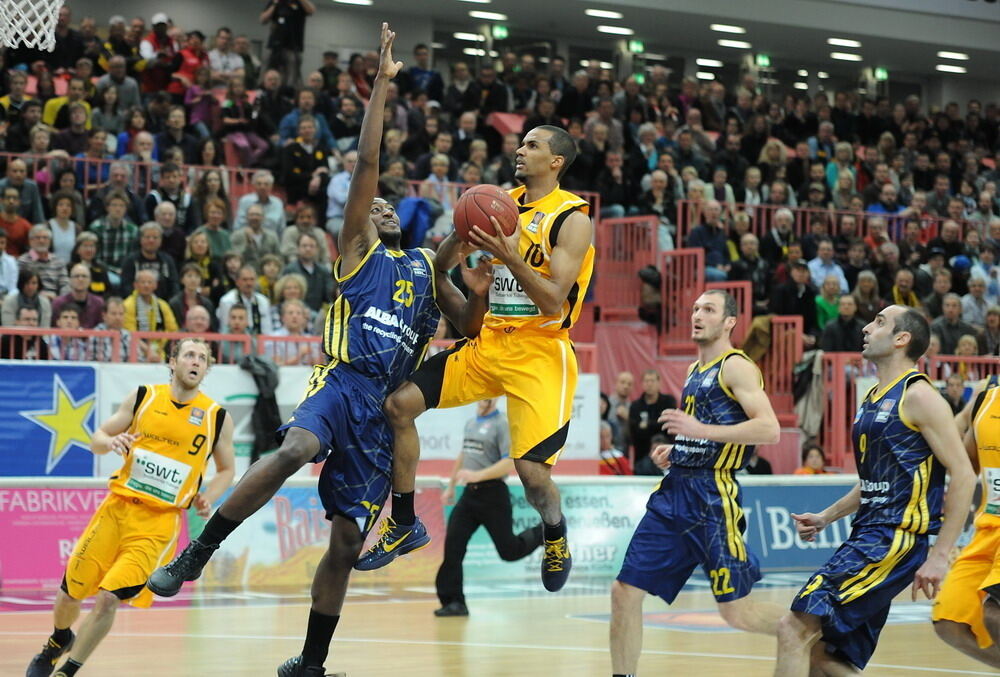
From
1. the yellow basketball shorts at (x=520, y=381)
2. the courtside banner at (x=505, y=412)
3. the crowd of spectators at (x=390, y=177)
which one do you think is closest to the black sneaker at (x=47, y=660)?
the yellow basketball shorts at (x=520, y=381)

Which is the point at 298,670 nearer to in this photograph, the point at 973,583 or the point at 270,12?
the point at 973,583

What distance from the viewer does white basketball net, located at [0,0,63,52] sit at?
7914mm

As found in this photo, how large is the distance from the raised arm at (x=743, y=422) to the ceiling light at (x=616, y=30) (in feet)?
70.0

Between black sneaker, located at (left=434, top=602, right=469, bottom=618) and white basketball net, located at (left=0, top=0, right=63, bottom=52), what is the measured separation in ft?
19.3

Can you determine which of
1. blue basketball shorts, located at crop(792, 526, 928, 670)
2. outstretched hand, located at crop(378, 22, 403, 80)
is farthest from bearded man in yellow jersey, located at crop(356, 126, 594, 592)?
blue basketball shorts, located at crop(792, 526, 928, 670)

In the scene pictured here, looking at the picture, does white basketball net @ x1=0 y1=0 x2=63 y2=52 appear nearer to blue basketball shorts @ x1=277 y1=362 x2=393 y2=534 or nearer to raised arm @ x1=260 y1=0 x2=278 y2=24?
blue basketball shorts @ x1=277 y1=362 x2=393 y2=534

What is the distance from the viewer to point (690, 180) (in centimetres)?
2142

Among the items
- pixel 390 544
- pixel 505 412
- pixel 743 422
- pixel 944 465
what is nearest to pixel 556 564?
pixel 390 544

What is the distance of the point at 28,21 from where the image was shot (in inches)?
323

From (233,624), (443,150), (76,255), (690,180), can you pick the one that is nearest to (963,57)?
(690,180)

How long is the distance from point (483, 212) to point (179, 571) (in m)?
2.27

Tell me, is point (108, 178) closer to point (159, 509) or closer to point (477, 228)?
point (159, 509)

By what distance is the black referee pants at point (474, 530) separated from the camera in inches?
473

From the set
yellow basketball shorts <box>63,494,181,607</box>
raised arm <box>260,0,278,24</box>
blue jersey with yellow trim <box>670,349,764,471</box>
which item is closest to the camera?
blue jersey with yellow trim <box>670,349,764,471</box>
